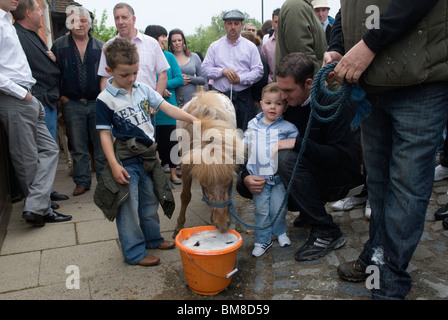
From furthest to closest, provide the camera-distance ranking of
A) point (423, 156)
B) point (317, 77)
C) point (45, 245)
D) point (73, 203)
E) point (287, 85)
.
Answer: point (73, 203), point (45, 245), point (287, 85), point (317, 77), point (423, 156)

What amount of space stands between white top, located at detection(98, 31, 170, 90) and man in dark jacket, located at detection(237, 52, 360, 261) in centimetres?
236

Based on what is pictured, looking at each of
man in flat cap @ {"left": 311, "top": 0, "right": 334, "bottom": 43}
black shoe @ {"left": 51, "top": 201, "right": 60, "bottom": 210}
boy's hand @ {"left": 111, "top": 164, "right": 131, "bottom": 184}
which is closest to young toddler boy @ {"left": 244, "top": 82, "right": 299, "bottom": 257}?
boy's hand @ {"left": 111, "top": 164, "right": 131, "bottom": 184}

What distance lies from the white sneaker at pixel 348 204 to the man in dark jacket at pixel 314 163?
81 centimetres

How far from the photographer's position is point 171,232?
420cm

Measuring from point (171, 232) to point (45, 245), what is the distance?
4.25 ft

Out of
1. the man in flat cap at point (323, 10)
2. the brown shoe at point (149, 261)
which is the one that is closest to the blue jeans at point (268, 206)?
the brown shoe at point (149, 261)

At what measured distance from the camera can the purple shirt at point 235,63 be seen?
550 cm

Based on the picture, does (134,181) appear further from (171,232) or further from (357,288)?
(357,288)

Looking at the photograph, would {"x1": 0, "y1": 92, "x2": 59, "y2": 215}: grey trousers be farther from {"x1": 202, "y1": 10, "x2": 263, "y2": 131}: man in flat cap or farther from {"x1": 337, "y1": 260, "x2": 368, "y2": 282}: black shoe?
{"x1": 337, "y1": 260, "x2": 368, "y2": 282}: black shoe

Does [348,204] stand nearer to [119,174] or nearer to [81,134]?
[119,174]

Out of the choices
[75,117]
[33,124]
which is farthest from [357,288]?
[75,117]

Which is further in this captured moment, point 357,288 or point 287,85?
point 287,85

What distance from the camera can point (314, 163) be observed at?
3.31 meters

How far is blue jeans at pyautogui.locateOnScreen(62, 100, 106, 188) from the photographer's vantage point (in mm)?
5504
